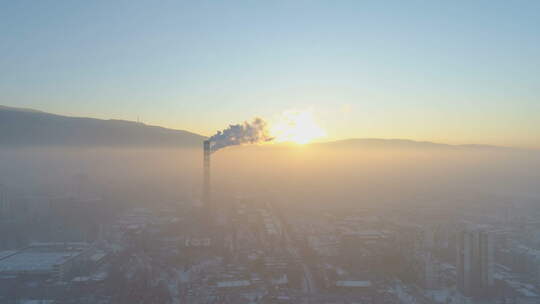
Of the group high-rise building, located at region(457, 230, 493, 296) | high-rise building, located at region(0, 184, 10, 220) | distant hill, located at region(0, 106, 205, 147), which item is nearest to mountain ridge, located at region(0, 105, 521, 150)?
distant hill, located at region(0, 106, 205, 147)

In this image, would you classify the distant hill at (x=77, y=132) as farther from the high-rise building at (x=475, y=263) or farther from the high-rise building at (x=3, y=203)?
the high-rise building at (x=475, y=263)

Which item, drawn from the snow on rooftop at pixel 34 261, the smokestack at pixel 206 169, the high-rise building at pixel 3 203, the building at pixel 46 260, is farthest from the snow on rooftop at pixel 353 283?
the high-rise building at pixel 3 203

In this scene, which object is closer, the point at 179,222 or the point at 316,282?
the point at 316,282

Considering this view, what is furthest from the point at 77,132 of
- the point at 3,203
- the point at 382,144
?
the point at 382,144

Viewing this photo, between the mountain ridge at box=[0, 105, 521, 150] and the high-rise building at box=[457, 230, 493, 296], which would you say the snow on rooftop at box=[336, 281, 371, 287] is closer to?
the high-rise building at box=[457, 230, 493, 296]

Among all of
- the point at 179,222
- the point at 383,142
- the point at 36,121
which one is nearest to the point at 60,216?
the point at 179,222

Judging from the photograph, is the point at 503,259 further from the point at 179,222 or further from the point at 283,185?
the point at 283,185

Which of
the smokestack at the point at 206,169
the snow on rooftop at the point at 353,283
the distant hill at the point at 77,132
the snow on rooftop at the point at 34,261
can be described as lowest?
the snow on rooftop at the point at 353,283

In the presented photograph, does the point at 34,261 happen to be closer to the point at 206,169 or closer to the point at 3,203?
the point at 206,169
